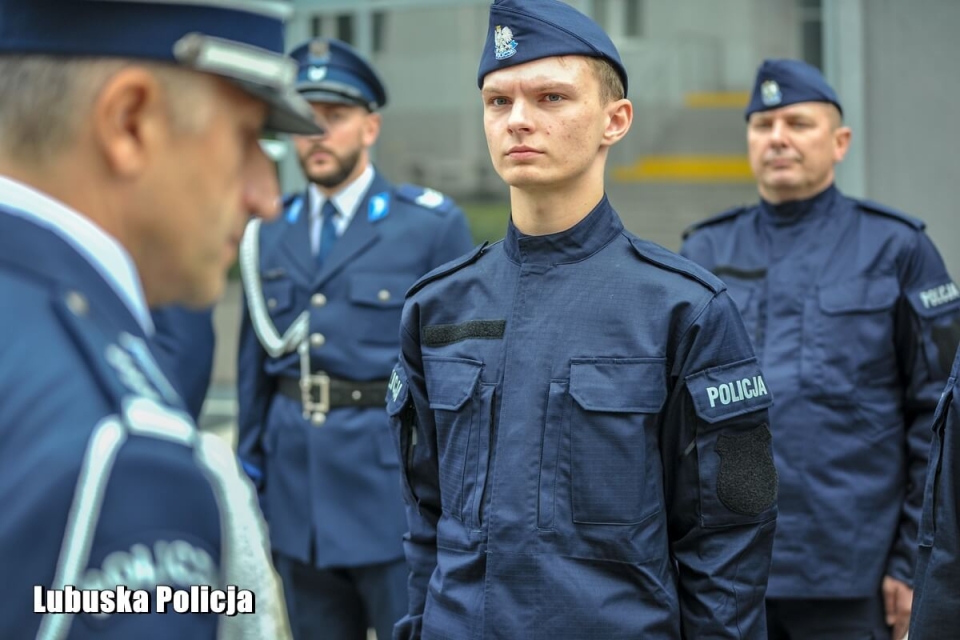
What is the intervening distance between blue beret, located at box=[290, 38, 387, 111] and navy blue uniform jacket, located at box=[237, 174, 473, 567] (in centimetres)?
30

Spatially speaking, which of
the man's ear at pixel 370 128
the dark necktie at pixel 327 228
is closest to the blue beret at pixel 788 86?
the man's ear at pixel 370 128

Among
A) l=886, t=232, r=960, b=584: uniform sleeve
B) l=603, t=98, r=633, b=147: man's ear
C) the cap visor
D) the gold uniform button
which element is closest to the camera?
the gold uniform button

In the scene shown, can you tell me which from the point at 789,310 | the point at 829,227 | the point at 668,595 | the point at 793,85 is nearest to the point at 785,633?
the point at 789,310

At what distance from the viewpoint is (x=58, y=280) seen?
40.7 inches

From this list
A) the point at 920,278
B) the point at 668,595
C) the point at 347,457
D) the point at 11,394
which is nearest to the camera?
the point at 11,394

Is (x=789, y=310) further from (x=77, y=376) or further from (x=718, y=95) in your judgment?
(x=718, y=95)

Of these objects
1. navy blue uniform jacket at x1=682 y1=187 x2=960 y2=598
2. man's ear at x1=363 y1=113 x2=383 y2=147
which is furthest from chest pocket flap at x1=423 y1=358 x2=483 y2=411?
man's ear at x1=363 y1=113 x2=383 y2=147

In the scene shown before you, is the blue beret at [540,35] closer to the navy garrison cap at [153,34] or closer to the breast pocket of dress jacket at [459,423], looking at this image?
the breast pocket of dress jacket at [459,423]

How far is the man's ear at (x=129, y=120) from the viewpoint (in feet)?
3.50

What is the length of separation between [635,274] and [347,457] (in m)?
1.60

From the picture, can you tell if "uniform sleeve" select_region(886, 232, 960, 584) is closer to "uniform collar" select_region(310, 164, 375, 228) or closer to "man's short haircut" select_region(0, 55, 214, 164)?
"uniform collar" select_region(310, 164, 375, 228)

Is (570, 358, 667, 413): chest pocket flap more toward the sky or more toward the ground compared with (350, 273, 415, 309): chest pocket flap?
more toward the ground

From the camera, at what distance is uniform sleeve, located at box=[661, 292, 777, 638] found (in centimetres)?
220

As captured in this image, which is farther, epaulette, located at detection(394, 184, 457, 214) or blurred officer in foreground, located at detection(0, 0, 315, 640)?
epaulette, located at detection(394, 184, 457, 214)
